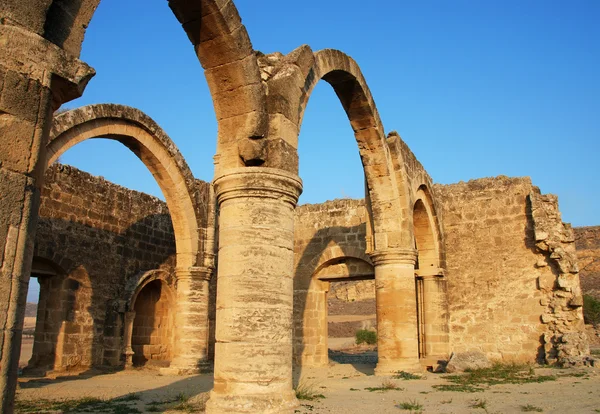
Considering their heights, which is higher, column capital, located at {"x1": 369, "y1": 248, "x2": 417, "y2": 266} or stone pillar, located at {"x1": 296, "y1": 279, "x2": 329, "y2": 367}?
column capital, located at {"x1": 369, "y1": 248, "x2": 417, "y2": 266}

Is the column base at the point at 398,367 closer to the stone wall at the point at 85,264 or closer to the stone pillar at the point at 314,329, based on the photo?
the stone pillar at the point at 314,329

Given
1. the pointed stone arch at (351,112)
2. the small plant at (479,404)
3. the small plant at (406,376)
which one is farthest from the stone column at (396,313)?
the small plant at (479,404)

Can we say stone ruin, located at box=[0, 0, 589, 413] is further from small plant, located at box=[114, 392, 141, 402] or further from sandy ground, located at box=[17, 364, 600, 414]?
small plant, located at box=[114, 392, 141, 402]

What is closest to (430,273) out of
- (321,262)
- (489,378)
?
(321,262)

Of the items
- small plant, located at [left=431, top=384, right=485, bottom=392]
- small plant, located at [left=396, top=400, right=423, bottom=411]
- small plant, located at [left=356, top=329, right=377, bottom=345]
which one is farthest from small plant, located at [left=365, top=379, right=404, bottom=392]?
small plant, located at [left=356, top=329, right=377, bottom=345]

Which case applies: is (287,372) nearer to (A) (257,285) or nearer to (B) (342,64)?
(A) (257,285)

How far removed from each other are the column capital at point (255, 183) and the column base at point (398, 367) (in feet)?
17.3

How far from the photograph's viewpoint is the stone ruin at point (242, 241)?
306 cm

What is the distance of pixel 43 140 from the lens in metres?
3.04

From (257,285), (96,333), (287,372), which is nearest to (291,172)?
(257,285)

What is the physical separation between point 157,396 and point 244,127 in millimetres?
4147

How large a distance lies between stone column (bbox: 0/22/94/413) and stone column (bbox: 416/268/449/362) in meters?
10.7

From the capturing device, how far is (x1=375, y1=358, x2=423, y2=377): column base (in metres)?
9.30

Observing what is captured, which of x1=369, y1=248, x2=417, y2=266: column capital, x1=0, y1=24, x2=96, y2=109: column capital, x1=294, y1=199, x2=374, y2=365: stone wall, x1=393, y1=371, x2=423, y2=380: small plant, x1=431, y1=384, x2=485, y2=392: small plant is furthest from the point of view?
x1=294, y1=199, x2=374, y2=365: stone wall
